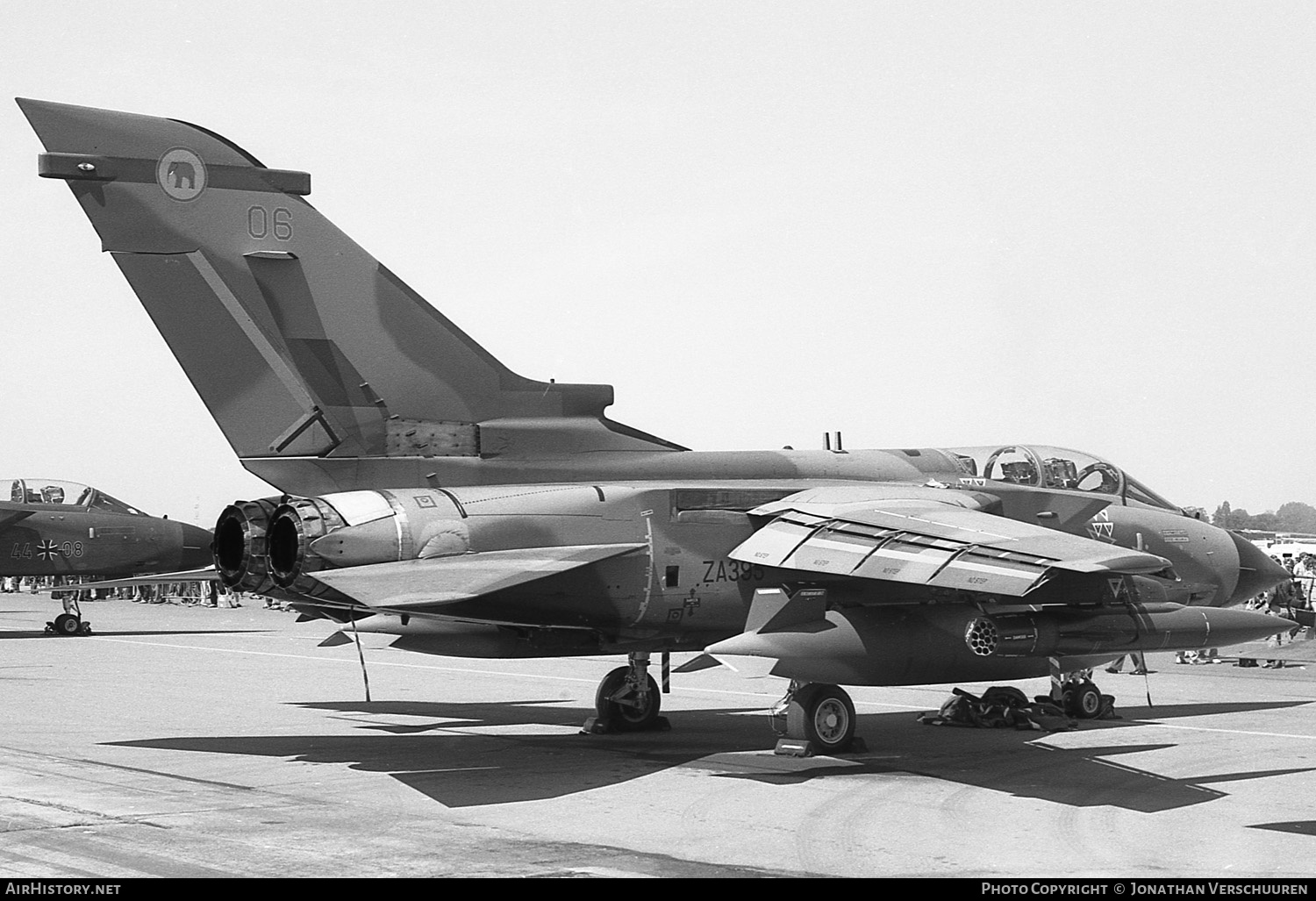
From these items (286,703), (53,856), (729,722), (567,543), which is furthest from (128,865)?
(286,703)

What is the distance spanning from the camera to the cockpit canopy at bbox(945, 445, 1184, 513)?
50.6 ft

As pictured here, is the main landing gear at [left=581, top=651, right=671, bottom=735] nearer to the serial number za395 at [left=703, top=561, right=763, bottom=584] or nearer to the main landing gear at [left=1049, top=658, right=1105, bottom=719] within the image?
the serial number za395 at [left=703, top=561, right=763, bottom=584]

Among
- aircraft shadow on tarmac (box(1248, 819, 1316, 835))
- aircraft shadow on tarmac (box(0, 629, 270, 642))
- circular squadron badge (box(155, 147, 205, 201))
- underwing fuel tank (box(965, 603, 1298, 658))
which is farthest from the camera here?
aircraft shadow on tarmac (box(0, 629, 270, 642))

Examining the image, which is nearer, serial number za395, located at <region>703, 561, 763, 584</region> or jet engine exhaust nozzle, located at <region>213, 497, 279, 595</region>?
jet engine exhaust nozzle, located at <region>213, 497, 279, 595</region>

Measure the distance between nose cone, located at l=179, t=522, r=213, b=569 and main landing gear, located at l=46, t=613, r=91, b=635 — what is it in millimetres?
2499

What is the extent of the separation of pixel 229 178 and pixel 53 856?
7.18m

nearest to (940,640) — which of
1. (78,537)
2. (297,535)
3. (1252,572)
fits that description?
(297,535)

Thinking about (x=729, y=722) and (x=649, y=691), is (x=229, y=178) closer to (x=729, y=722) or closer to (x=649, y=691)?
(x=649, y=691)

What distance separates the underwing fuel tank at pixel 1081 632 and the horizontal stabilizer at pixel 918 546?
24.1 inches

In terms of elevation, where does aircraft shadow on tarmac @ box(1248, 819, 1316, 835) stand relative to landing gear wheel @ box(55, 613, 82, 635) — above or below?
below

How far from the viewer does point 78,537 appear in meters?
30.4

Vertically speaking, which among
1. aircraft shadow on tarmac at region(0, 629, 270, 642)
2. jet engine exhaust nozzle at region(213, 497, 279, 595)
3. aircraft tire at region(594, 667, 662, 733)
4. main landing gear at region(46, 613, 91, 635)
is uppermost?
jet engine exhaust nozzle at region(213, 497, 279, 595)

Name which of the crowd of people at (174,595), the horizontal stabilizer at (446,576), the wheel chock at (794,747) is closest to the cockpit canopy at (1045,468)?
the wheel chock at (794,747)

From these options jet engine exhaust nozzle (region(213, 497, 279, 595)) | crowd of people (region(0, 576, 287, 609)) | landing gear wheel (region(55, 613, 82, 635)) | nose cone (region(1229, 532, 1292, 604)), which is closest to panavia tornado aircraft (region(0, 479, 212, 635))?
landing gear wheel (region(55, 613, 82, 635))
